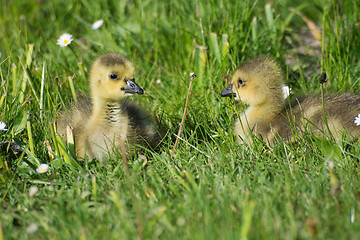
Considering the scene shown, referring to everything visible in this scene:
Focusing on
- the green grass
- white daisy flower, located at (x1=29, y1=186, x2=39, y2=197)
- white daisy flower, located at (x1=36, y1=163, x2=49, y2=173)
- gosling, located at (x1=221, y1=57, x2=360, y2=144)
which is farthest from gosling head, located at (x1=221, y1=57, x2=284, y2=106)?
white daisy flower, located at (x1=29, y1=186, x2=39, y2=197)

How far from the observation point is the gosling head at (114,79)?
3.20m

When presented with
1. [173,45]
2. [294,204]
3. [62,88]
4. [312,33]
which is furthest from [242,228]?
[312,33]

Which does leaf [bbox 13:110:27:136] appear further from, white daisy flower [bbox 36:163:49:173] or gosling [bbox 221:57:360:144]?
gosling [bbox 221:57:360:144]

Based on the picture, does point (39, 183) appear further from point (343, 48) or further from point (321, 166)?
point (343, 48)

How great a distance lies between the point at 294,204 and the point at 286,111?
98cm

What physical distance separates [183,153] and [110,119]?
1.62ft

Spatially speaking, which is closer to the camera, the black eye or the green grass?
the green grass

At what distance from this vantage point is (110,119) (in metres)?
3.23

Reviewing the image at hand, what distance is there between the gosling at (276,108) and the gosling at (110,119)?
61 centimetres

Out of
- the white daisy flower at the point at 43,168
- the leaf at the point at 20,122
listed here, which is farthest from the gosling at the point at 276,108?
the leaf at the point at 20,122

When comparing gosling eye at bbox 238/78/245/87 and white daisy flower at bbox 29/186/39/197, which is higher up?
gosling eye at bbox 238/78/245/87

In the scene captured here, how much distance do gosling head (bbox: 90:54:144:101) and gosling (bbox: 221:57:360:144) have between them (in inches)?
25.8

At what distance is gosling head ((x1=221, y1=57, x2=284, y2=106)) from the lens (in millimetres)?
3396

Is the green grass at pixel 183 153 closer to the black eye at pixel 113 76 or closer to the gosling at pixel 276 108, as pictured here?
the gosling at pixel 276 108
